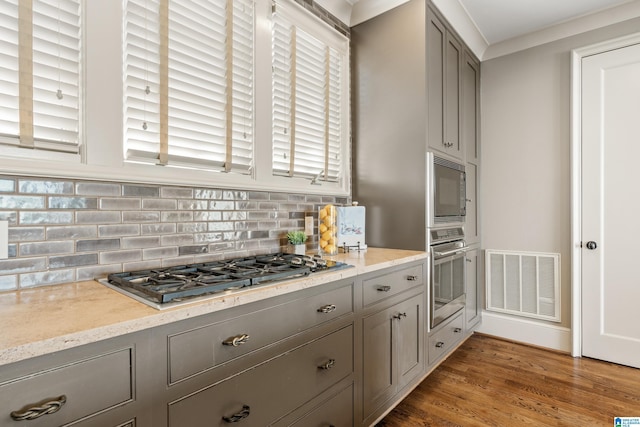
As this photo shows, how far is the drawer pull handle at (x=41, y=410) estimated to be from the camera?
0.69 metres

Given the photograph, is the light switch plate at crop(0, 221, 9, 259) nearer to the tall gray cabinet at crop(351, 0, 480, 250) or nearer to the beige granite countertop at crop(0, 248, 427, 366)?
the beige granite countertop at crop(0, 248, 427, 366)

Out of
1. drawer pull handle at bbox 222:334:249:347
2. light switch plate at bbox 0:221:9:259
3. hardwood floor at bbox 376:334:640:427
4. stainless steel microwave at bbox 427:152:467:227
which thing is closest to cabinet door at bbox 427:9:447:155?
stainless steel microwave at bbox 427:152:467:227

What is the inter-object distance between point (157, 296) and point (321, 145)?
5.64 ft

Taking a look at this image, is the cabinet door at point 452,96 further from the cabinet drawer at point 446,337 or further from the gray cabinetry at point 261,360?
the gray cabinetry at point 261,360

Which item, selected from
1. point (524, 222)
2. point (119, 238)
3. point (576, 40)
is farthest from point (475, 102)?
point (119, 238)

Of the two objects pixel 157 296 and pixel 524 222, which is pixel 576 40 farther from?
pixel 157 296

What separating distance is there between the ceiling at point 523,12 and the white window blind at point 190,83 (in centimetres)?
190

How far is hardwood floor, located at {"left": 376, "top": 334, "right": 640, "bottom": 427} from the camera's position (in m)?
1.99

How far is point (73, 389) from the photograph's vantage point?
76cm

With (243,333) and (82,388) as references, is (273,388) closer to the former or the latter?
(243,333)

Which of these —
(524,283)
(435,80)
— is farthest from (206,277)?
(524,283)

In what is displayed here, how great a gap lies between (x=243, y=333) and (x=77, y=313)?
0.48 m

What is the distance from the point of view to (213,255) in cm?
173

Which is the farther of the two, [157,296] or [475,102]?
[475,102]
